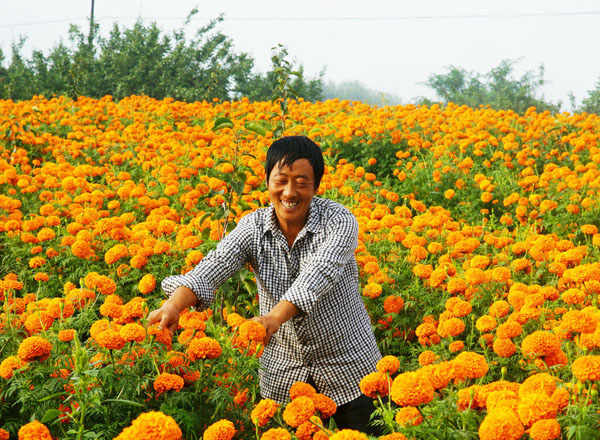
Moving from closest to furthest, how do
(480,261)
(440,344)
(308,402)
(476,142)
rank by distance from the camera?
(308,402) → (440,344) → (480,261) → (476,142)

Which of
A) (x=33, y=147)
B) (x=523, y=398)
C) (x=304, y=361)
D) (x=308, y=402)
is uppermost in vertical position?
(x=33, y=147)

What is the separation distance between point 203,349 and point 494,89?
2249 centimetres

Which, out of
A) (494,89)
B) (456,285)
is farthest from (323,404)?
(494,89)

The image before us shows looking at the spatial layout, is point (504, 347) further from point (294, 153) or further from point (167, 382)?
point (167, 382)

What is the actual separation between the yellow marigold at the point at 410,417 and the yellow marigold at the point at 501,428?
194mm

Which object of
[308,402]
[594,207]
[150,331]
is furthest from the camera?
[594,207]

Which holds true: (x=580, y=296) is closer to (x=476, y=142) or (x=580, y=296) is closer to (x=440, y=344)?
(x=440, y=344)

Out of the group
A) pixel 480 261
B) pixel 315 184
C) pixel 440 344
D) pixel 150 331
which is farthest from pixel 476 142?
pixel 150 331

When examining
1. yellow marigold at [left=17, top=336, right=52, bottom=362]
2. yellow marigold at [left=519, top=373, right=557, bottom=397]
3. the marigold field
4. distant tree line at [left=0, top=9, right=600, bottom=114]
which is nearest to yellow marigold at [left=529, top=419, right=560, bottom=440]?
the marigold field

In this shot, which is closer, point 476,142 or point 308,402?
point 308,402

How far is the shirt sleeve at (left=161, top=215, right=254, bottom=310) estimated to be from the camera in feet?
7.00

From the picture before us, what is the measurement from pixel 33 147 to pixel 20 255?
3.10 m

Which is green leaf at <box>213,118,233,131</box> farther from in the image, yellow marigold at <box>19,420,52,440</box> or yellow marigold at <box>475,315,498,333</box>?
yellow marigold at <box>19,420,52,440</box>

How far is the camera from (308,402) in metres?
1.69
